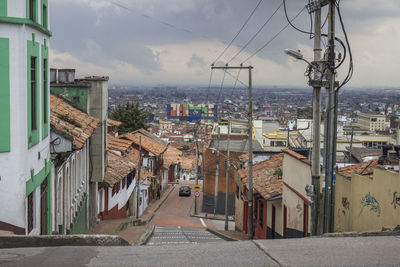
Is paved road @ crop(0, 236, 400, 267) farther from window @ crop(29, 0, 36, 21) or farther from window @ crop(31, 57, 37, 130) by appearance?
window @ crop(29, 0, 36, 21)

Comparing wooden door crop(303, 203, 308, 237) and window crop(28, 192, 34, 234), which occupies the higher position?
window crop(28, 192, 34, 234)

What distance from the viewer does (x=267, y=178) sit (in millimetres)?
25266

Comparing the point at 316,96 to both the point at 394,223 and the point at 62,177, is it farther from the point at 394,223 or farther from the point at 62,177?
the point at 62,177

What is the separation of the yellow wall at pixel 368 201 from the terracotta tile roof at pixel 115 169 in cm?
1272

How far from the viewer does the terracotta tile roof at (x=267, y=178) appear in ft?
72.1

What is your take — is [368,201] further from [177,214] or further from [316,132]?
[177,214]

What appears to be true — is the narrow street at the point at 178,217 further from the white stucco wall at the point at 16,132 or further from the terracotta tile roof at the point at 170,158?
the white stucco wall at the point at 16,132

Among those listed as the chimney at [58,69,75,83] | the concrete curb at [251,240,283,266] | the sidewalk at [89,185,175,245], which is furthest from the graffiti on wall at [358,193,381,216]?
the chimney at [58,69,75,83]

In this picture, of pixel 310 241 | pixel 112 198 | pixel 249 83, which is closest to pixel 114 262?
pixel 310 241

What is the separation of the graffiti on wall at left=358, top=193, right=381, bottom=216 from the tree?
217 feet

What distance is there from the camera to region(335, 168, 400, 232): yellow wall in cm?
1164

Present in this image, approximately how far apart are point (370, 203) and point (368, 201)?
129 mm

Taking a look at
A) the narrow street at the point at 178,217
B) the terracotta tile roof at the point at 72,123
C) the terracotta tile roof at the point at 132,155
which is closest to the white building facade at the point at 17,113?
the terracotta tile roof at the point at 72,123

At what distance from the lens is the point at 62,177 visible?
15.6m
